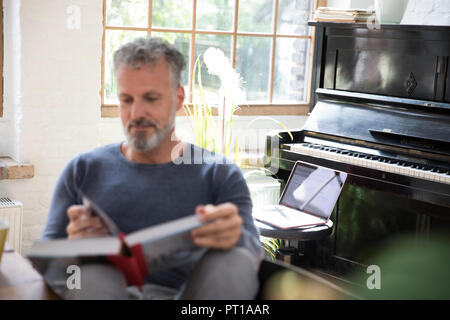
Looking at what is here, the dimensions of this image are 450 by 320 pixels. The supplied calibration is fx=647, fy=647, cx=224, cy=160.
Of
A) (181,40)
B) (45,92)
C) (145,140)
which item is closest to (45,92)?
(45,92)

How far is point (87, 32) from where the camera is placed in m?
3.41

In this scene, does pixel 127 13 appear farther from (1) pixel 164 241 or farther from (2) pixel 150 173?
(1) pixel 164 241

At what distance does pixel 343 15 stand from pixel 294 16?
2.49 feet

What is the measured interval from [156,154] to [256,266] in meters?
0.54

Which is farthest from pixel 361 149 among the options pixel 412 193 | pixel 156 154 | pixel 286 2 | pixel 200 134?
pixel 156 154

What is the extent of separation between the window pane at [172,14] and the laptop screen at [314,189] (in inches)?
57.3

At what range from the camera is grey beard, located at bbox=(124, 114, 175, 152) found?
1696 mm

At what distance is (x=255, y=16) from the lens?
4.25 meters

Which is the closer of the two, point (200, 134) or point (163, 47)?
point (163, 47)

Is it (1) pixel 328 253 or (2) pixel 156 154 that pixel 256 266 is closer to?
(2) pixel 156 154

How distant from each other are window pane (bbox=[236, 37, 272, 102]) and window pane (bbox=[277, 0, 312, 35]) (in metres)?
0.16

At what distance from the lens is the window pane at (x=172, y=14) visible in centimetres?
393

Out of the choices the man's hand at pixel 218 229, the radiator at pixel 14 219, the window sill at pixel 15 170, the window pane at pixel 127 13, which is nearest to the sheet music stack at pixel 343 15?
the window pane at pixel 127 13

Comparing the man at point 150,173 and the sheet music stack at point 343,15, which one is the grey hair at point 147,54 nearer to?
the man at point 150,173
